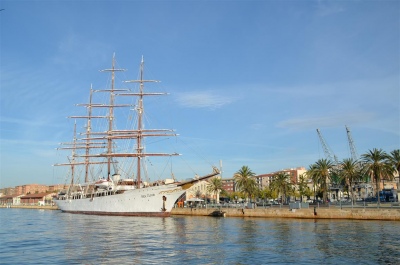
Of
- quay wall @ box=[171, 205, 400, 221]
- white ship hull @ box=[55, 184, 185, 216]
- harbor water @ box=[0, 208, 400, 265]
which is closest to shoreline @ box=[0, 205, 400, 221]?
quay wall @ box=[171, 205, 400, 221]

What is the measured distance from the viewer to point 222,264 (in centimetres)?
2261

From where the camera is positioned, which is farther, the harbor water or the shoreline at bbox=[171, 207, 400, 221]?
the shoreline at bbox=[171, 207, 400, 221]

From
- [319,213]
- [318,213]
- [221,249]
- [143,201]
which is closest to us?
[221,249]

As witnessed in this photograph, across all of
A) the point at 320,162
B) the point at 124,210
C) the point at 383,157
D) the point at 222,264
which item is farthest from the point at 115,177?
the point at 222,264

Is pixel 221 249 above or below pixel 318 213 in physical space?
below

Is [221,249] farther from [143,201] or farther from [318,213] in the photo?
[143,201]

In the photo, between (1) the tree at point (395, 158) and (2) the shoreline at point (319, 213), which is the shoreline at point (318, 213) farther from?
(1) the tree at point (395, 158)

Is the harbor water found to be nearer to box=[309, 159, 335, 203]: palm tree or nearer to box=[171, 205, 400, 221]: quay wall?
box=[171, 205, 400, 221]: quay wall

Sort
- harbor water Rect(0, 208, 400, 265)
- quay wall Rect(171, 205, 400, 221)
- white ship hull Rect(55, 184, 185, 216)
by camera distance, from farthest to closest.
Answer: white ship hull Rect(55, 184, 185, 216)
quay wall Rect(171, 205, 400, 221)
harbor water Rect(0, 208, 400, 265)

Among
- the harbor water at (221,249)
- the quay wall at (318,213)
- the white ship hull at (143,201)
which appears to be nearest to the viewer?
the harbor water at (221,249)

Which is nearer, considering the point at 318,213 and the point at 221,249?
the point at 221,249

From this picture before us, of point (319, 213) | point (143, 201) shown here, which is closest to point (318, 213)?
point (319, 213)

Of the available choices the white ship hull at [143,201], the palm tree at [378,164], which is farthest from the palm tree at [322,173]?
the white ship hull at [143,201]

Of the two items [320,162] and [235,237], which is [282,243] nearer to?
[235,237]
